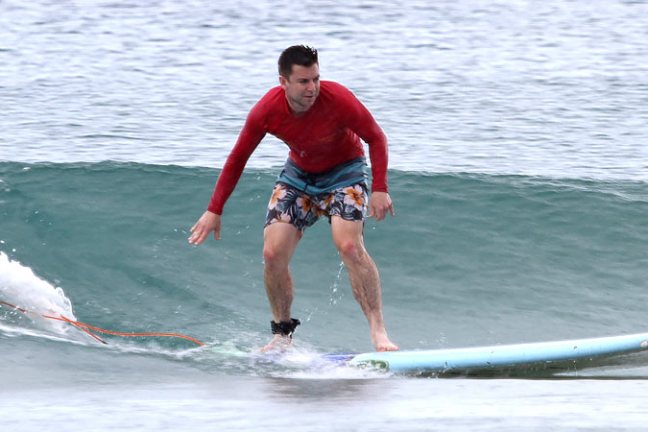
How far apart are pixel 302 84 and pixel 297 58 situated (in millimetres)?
129

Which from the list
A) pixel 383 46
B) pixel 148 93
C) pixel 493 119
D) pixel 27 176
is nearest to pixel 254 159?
pixel 27 176

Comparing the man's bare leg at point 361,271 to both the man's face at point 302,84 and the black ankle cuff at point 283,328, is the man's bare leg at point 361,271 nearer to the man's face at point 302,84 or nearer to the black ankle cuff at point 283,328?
the black ankle cuff at point 283,328

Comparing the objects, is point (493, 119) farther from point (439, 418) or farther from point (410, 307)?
point (439, 418)

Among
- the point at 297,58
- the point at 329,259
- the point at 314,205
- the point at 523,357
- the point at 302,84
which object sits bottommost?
the point at 329,259

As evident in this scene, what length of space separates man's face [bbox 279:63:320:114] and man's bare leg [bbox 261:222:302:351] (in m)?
0.72

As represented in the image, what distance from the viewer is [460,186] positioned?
1048 cm

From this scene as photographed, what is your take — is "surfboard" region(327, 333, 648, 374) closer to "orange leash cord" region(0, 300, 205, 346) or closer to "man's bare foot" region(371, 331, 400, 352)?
"man's bare foot" region(371, 331, 400, 352)

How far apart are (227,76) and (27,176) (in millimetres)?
12246

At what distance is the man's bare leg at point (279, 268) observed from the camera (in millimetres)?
6680

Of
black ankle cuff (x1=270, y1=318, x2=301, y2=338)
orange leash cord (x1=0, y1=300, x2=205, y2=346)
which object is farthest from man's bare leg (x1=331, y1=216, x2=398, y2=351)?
orange leash cord (x1=0, y1=300, x2=205, y2=346)

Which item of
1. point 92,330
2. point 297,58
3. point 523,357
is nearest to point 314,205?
point 297,58

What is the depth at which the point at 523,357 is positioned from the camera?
6355 mm

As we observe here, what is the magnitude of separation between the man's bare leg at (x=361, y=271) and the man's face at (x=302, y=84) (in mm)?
680

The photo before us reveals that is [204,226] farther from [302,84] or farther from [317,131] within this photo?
[302,84]
